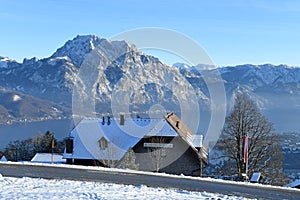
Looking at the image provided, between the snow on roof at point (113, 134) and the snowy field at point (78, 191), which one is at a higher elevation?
the snow on roof at point (113, 134)

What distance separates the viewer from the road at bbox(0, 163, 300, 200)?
18.5 meters

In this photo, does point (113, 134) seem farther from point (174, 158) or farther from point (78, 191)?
point (78, 191)

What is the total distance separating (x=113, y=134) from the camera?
142 feet

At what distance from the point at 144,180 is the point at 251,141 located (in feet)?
59.3

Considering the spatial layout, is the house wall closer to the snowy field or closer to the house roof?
the house roof

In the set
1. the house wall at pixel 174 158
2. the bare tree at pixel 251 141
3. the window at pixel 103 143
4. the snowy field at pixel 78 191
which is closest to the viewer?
the snowy field at pixel 78 191

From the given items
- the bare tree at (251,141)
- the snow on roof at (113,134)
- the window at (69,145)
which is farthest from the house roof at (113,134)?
the bare tree at (251,141)

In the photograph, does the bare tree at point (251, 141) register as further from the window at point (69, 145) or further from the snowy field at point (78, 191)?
the snowy field at point (78, 191)

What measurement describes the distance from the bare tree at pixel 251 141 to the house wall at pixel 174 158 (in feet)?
15.1

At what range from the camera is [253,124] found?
3644 centimetres

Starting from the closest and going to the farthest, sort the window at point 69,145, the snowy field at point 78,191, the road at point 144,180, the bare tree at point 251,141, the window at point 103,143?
the snowy field at point 78,191 → the road at point 144,180 → the bare tree at point 251,141 → the window at point 103,143 → the window at point 69,145

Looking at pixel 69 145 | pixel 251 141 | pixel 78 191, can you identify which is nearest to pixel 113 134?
pixel 69 145

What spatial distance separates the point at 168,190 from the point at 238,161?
65.7ft

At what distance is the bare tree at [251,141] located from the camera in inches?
1428
